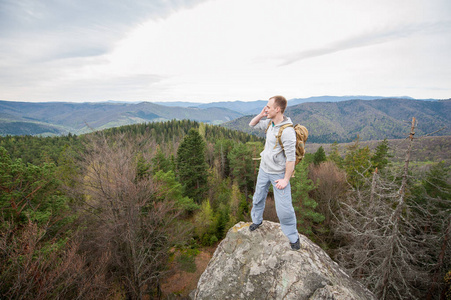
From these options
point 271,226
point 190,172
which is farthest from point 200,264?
point 271,226

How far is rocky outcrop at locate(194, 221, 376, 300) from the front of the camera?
3.88m

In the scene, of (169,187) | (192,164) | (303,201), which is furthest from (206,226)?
(303,201)

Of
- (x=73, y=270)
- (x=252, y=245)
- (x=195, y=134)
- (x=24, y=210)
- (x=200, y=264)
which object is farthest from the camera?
(x=195, y=134)

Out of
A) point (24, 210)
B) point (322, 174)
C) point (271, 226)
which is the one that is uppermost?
point (271, 226)

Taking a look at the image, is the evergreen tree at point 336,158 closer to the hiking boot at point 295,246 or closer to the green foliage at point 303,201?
the green foliage at point 303,201

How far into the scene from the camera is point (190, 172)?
Result: 21.5 metres

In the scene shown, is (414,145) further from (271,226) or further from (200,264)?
(200,264)

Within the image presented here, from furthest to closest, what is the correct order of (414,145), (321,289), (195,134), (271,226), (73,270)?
(195,134) < (73,270) < (414,145) < (271,226) < (321,289)

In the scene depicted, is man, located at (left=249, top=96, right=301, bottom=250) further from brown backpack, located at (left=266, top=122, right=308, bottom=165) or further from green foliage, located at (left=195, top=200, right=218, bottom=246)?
green foliage, located at (left=195, top=200, right=218, bottom=246)

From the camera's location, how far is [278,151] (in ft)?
13.4

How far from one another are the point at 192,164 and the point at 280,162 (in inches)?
718

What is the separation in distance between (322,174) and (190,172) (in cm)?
1500

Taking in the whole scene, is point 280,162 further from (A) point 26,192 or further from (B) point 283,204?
(A) point 26,192

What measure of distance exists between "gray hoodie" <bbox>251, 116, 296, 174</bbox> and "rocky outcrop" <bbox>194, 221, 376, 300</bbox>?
1900 mm
